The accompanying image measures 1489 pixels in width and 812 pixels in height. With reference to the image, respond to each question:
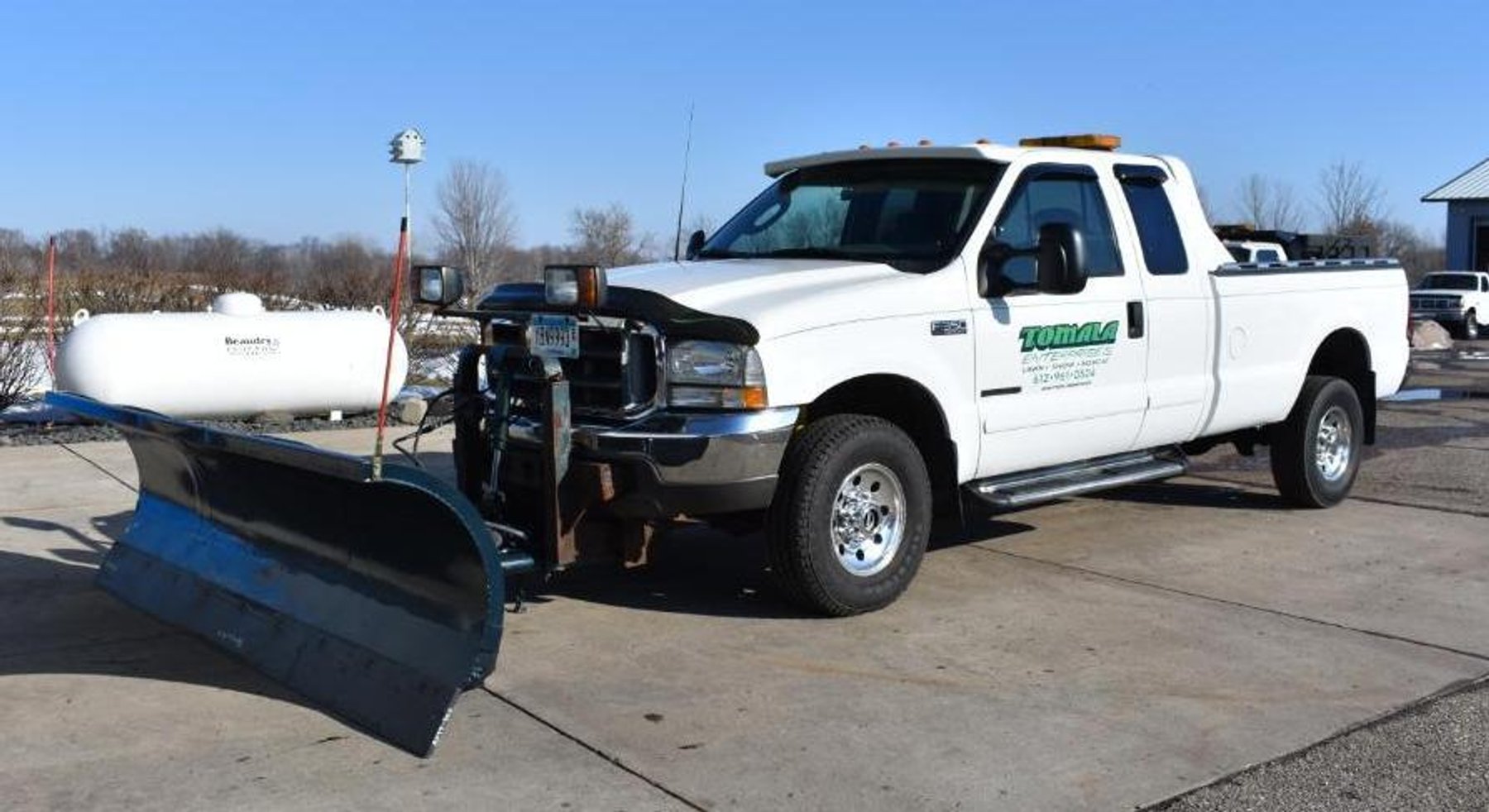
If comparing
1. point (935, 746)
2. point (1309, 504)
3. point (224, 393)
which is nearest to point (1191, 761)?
point (935, 746)

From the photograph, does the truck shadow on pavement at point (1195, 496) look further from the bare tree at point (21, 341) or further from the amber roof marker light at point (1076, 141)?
the bare tree at point (21, 341)

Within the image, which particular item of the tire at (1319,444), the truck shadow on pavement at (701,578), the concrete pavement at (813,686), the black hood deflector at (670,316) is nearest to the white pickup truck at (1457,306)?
the tire at (1319,444)

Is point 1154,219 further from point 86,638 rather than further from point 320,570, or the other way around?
point 86,638

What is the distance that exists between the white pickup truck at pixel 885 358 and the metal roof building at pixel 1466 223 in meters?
38.6

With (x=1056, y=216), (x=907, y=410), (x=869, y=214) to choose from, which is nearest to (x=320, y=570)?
(x=907, y=410)

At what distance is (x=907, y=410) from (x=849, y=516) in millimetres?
720

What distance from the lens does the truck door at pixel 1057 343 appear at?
6574mm

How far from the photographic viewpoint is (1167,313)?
7484 mm

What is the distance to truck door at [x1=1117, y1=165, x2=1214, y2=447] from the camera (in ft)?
24.4

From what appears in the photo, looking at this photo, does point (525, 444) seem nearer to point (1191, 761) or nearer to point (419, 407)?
point (419, 407)

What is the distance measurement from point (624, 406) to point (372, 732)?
171 cm

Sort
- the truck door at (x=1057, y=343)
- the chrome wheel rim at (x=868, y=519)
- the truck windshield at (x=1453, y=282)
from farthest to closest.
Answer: the truck windshield at (x=1453, y=282)
the truck door at (x=1057, y=343)
the chrome wheel rim at (x=868, y=519)

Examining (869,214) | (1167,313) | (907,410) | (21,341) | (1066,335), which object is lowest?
(907,410)

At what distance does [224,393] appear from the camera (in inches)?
487
